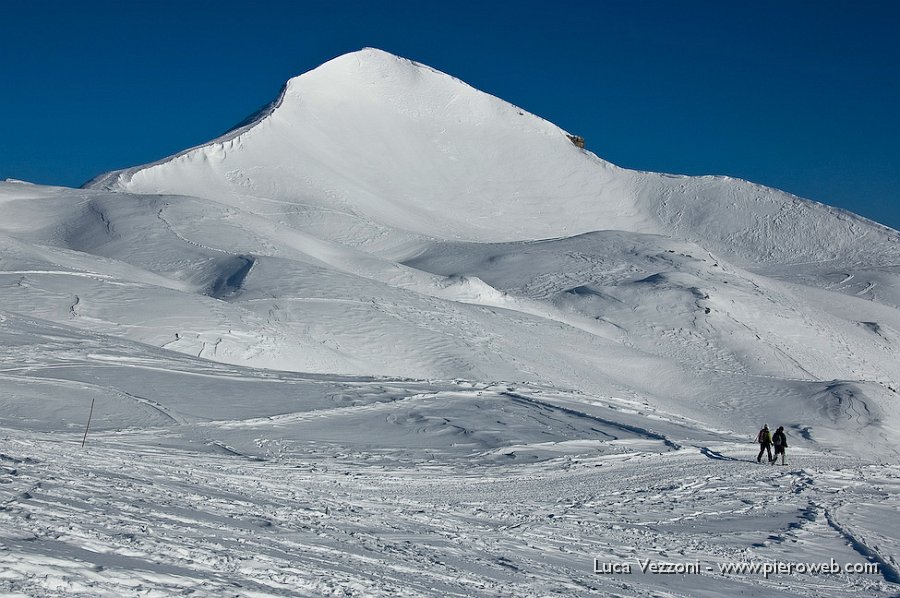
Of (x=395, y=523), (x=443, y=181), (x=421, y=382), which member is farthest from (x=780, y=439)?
(x=443, y=181)

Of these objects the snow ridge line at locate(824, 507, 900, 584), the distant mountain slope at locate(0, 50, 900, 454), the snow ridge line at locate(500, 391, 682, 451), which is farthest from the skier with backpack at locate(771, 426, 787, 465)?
the distant mountain slope at locate(0, 50, 900, 454)

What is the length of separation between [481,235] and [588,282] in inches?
583

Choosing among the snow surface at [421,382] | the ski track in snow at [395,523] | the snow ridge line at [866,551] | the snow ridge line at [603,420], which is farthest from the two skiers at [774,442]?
the snow ridge line at [866,551]

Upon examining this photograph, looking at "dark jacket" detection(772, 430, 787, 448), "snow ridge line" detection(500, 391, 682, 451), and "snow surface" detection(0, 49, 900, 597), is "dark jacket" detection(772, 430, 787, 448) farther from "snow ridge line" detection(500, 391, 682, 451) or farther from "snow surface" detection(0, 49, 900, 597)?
"snow ridge line" detection(500, 391, 682, 451)

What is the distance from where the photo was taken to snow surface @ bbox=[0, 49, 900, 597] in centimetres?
827

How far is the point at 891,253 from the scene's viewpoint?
54.3 m

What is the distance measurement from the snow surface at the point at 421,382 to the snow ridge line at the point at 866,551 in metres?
0.07

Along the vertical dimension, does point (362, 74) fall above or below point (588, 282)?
above

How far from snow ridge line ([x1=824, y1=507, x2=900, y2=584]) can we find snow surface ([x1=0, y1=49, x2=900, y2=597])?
0.07 meters

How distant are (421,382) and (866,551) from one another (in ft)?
38.6

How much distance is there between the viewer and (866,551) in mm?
10328

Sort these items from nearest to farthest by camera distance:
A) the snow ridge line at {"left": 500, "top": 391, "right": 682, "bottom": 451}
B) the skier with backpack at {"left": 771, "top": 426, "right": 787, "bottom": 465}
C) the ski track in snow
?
the ski track in snow
the skier with backpack at {"left": 771, "top": 426, "right": 787, "bottom": 465}
the snow ridge line at {"left": 500, "top": 391, "right": 682, "bottom": 451}

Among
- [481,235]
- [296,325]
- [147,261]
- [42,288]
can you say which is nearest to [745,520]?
[296,325]

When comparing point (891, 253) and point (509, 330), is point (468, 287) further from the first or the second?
point (891, 253)
